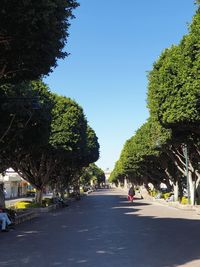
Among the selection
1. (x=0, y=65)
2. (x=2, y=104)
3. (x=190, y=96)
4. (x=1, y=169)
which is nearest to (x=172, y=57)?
(x=190, y=96)

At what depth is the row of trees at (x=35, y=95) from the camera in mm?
11289

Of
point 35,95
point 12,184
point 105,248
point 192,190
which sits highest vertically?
point 35,95

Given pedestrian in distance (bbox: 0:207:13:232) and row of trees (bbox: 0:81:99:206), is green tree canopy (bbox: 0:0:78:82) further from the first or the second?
pedestrian in distance (bbox: 0:207:13:232)

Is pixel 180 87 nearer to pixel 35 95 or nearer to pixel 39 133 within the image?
pixel 35 95

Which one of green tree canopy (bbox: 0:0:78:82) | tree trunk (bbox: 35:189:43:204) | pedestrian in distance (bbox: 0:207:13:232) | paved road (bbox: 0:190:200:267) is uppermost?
green tree canopy (bbox: 0:0:78:82)

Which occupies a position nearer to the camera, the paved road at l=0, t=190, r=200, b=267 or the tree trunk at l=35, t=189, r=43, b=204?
the paved road at l=0, t=190, r=200, b=267

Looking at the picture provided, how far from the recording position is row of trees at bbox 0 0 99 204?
444 inches

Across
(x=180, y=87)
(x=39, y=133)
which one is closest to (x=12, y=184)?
(x=39, y=133)

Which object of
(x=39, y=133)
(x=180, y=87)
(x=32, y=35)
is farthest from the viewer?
(x=39, y=133)

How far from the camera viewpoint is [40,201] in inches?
1545

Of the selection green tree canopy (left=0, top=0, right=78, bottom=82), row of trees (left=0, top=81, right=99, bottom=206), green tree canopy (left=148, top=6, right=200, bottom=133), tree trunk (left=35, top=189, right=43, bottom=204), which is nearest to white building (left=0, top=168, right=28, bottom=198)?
row of trees (left=0, top=81, right=99, bottom=206)

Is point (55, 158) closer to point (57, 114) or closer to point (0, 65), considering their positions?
point (57, 114)

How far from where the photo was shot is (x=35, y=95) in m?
23.7

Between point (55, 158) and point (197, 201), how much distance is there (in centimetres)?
1243
